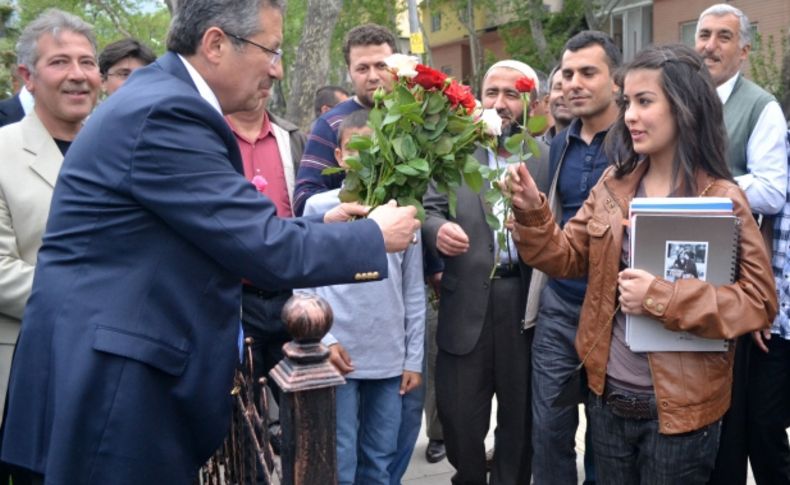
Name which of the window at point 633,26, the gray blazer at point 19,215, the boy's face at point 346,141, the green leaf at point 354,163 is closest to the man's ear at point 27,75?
the gray blazer at point 19,215

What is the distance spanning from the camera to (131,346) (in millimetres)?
2076

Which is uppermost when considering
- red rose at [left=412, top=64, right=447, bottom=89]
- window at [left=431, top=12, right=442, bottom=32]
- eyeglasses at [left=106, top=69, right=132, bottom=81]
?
window at [left=431, top=12, right=442, bottom=32]

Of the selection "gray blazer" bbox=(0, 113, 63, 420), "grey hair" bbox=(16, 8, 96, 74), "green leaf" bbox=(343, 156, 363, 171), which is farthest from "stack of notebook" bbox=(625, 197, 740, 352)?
"grey hair" bbox=(16, 8, 96, 74)

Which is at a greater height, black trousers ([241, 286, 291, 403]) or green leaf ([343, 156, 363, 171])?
green leaf ([343, 156, 363, 171])

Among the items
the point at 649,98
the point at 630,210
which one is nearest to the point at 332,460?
the point at 630,210

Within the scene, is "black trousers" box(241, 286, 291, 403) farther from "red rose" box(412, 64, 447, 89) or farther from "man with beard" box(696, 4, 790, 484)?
"man with beard" box(696, 4, 790, 484)

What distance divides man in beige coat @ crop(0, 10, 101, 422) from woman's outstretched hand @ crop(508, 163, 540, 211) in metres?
1.89

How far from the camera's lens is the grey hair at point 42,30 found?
3439 mm

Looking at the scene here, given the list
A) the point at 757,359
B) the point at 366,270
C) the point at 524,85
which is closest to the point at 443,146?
the point at 524,85

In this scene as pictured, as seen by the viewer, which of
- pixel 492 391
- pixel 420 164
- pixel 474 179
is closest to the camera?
pixel 420 164

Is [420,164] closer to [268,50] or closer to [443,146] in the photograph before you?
[443,146]

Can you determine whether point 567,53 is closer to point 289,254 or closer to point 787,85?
point 787,85

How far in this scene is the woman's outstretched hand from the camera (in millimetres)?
2930

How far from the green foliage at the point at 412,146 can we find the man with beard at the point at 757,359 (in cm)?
152
